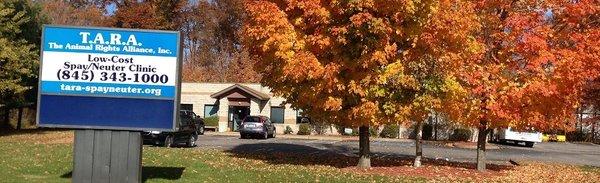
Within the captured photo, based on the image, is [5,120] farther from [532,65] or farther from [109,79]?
[532,65]

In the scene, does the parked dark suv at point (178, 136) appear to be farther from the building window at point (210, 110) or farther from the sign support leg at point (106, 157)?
the building window at point (210, 110)

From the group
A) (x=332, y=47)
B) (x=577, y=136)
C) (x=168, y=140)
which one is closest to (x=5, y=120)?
(x=168, y=140)

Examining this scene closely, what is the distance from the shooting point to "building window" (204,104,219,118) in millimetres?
49375

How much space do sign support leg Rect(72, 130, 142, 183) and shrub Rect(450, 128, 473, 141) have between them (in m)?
39.2

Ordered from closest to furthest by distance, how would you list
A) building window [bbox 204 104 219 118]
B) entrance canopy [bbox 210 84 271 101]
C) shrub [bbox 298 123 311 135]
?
shrub [bbox 298 123 311 135] → entrance canopy [bbox 210 84 271 101] → building window [bbox 204 104 219 118]

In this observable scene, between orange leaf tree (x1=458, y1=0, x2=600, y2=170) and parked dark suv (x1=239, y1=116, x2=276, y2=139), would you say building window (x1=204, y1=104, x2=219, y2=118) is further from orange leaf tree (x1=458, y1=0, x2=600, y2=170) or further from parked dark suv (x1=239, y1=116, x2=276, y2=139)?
orange leaf tree (x1=458, y1=0, x2=600, y2=170)

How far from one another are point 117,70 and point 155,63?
709 millimetres

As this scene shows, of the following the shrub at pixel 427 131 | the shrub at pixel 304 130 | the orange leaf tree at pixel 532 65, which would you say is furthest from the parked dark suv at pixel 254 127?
the orange leaf tree at pixel 532 65

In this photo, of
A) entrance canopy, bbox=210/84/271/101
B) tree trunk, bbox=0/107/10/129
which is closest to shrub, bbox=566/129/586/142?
entrance canopy, bbox=210/84/271/101

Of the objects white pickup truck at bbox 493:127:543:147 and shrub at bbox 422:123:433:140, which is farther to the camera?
shrub at bbox 422:123:433:140

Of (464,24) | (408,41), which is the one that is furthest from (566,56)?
(408,41)

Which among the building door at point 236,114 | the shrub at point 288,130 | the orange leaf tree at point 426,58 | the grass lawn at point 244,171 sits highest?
the orange leaf tree at point 426,58

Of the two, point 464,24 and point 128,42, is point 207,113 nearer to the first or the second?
point 464,24

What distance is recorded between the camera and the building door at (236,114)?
4866 centimetres
